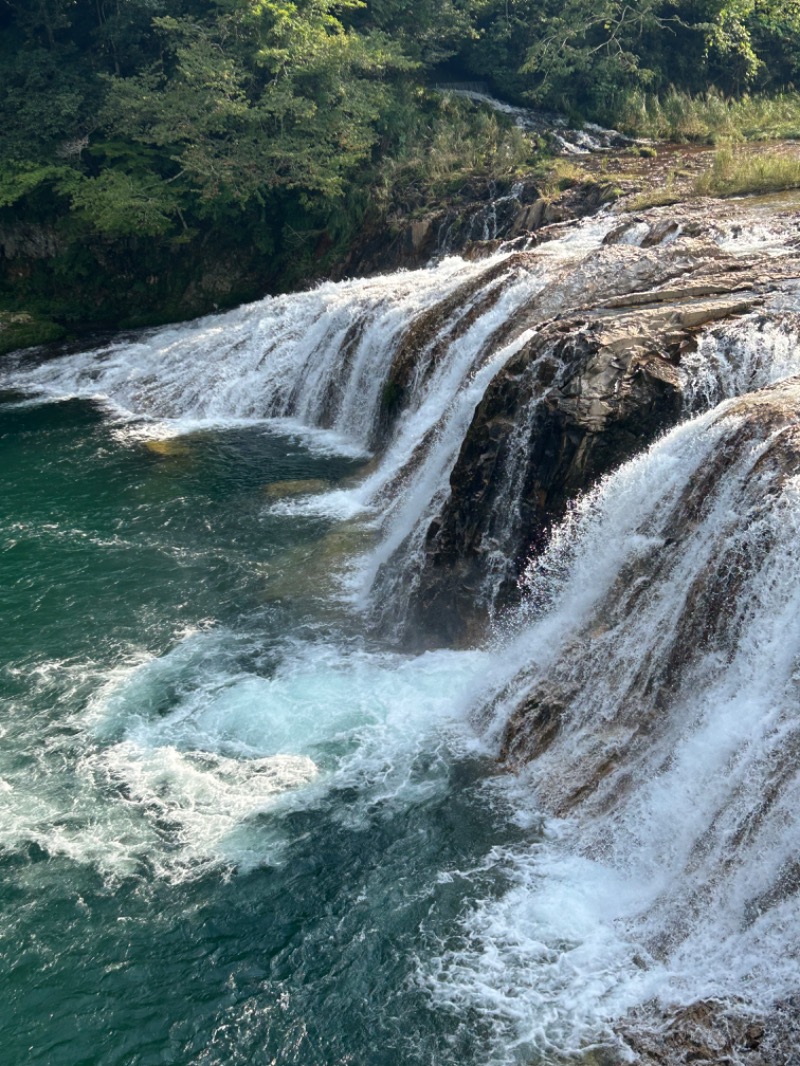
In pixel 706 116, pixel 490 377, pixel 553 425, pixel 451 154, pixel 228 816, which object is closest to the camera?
pixel 228 816

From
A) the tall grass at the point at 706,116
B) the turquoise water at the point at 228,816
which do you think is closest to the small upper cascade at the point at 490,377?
the turquoise water at the point at 228,816

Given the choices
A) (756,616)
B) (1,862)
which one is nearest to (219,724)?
(1,862)

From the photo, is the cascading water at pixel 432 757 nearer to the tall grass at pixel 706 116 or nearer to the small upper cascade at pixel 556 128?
the tall grass at pixel 706 116

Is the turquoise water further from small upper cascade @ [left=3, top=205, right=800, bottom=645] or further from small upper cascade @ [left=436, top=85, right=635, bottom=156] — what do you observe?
small upper cascade @ [left=436, top=85, right=635, bottom=156]

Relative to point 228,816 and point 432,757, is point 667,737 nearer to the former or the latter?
point 432,757

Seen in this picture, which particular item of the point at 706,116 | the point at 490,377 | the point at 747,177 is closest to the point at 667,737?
the point at 490,377

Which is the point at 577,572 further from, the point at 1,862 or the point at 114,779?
the point at 1,862
